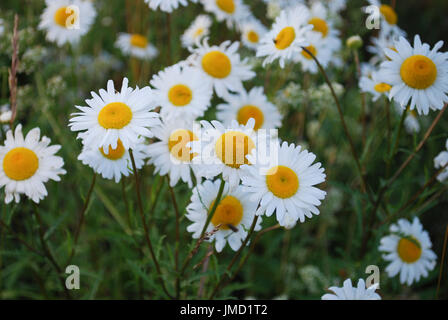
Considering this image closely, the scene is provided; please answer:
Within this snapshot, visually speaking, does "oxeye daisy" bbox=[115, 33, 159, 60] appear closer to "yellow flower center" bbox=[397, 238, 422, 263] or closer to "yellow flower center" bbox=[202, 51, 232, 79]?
"yellow flower center" bbox=[202, 51, 232, 79]

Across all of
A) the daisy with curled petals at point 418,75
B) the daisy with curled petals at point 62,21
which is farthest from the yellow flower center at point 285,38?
the daisy with curled petals at point 62,21

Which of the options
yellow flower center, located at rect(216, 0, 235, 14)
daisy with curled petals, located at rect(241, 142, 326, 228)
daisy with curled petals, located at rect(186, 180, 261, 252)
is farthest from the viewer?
yellow flower center, located at rect(216, 0, 235, 14)

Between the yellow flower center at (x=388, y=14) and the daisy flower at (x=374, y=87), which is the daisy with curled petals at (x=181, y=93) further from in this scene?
the yellow flower center at (x=388, y=14)


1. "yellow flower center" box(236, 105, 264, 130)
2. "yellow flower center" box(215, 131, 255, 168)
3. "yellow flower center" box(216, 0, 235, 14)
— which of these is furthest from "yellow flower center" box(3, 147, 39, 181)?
"yellow flower center" box(216, 0, 235, 14)

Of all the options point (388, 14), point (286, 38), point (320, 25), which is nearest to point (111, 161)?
point (286, 38)
